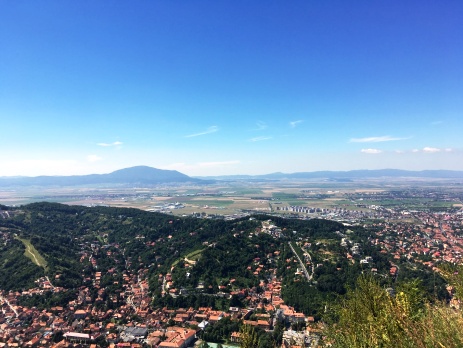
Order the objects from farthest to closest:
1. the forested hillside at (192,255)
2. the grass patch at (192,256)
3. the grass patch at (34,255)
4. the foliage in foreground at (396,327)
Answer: the grass patch at (192,256), the grass patch at (34,255), the forested hillside at (192,255), the foliage in foreground at (396,327)

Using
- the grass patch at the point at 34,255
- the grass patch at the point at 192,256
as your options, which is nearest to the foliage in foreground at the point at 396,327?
the grass patch at the point at 192,256

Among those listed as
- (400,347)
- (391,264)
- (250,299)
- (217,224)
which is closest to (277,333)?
(250,299)

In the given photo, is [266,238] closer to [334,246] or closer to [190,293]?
[334,246]

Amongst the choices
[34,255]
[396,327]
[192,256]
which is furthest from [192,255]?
[396,327]

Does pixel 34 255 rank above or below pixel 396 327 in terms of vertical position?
below

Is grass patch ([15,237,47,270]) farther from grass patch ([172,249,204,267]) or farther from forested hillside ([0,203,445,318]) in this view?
grass patch ([172,249,204,267])

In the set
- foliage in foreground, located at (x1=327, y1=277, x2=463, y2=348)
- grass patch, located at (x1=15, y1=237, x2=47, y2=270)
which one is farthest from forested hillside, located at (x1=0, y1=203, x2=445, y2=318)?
foliage in foreground, located at (x1=327, y1=277, x2=463, y2=348)

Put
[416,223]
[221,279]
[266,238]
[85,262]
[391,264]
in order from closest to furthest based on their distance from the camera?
[221,279] < [391,264] < [85,262] < [266,238] < [416,223]

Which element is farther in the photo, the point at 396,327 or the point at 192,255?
the point at 192,255

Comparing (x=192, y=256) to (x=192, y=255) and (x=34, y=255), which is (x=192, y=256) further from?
(x=34, y=255)

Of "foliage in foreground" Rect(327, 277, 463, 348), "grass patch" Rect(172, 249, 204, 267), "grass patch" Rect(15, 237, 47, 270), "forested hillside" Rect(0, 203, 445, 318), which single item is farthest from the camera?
"grass patch" Rect(172, 249, 204, 267)

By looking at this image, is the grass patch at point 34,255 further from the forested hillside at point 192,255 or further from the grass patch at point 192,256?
the grass patch at point 192,256
